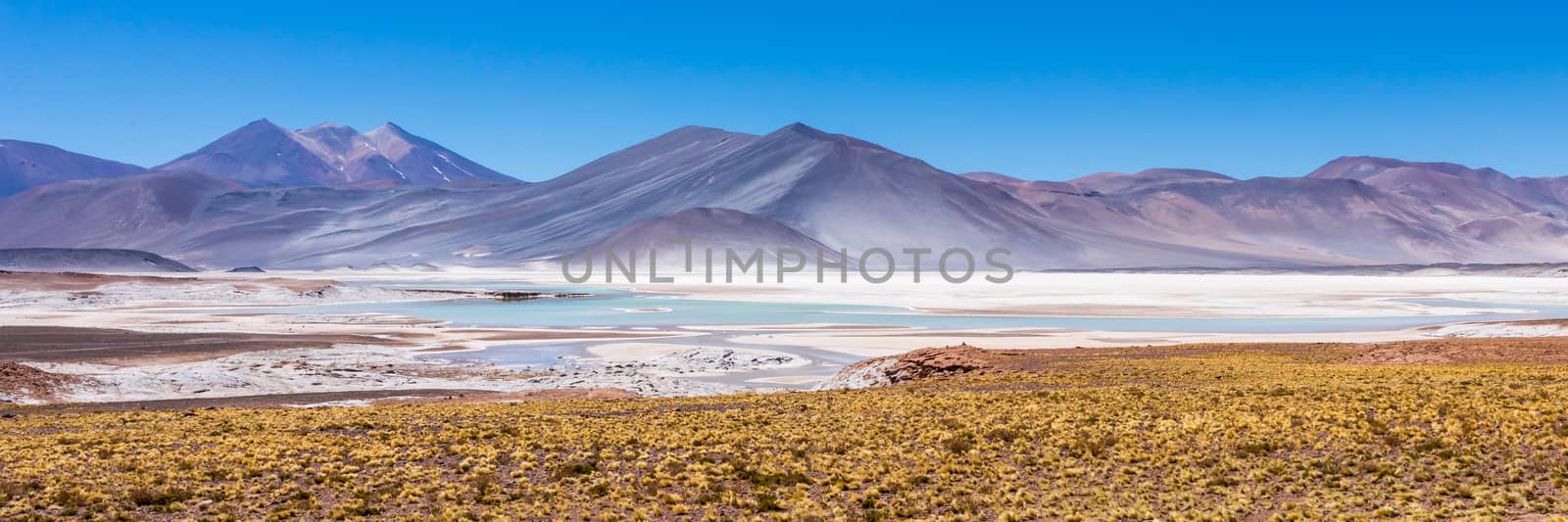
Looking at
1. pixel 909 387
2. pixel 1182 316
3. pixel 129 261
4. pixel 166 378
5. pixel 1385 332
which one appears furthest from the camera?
pixel 129 261

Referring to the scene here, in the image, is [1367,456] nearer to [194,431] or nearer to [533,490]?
[533,490]

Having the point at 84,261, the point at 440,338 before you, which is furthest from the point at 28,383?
the point at 84,261

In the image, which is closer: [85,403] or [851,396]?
[851,396]

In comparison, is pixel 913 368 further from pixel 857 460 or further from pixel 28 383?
pixel 28 383

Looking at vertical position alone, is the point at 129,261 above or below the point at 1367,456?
above

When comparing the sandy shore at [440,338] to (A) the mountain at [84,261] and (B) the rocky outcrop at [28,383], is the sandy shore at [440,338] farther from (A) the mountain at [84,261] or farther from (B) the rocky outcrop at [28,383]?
(A) the mountain at [84,261]

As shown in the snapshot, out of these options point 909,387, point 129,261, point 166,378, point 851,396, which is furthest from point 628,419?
point 129,261

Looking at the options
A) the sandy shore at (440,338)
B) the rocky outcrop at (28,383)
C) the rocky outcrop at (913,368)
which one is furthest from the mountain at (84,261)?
the rocky outcrop at (913,368)
